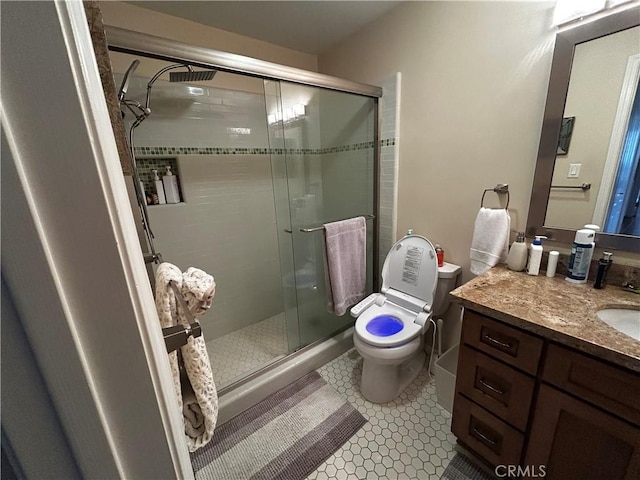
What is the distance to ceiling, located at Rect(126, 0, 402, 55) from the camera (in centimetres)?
151

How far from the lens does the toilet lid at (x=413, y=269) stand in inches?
59.9

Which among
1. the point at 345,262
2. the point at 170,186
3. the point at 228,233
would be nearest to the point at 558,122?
the point at 345,262

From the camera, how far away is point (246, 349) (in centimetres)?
199

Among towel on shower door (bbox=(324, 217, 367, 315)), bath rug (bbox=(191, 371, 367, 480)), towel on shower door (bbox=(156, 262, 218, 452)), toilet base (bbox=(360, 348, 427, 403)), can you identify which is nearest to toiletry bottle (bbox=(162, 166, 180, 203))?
towel on shower door (bbox=(324, 217, 367, 315))

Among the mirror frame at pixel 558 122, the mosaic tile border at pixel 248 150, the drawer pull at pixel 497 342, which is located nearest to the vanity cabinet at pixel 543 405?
the drawer pull at pixel 497 342

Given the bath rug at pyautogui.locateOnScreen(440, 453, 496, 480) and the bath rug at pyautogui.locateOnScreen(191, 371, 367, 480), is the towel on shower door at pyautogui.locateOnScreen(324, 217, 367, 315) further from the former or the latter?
the bath rug at pyautogui.locateOnScreen(440, 453, 496, 480)

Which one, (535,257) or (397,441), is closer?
(535,257)

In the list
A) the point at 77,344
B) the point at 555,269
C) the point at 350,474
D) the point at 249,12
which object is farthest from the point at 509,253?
the point at 249,12

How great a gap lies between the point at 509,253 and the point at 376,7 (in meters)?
1.65

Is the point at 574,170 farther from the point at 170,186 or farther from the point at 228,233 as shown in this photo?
the point at 170,186

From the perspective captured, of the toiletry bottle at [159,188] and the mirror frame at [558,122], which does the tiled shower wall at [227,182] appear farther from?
the mirror frame at [558,122]

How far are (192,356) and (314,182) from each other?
144 centimetres

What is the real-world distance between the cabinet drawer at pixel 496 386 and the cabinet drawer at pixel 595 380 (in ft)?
0.31

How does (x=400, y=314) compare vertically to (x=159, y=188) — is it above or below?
below
